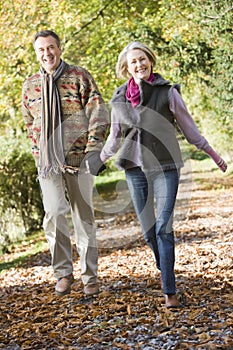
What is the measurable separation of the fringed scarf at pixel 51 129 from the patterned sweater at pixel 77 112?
0.06m

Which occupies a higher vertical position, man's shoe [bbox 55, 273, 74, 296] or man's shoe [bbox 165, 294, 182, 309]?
man's shoe [bbox 55, 273, 74, 296]

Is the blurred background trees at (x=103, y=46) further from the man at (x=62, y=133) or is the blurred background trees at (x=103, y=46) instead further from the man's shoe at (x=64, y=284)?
the man's shoe at (x=64, y=284)

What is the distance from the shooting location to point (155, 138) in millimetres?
4926

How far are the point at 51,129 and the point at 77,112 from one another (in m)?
0.27

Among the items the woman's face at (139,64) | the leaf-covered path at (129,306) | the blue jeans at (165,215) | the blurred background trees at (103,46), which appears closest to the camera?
the leaf-covered path at (129,306)

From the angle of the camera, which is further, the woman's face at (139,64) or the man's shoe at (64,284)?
the man's shoe at (64,284)

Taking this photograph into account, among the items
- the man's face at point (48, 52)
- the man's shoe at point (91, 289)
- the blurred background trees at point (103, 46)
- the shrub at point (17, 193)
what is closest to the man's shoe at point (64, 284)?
the man's shoe at point (91, 289)

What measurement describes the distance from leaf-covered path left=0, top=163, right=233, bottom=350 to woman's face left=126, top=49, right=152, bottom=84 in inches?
73.5

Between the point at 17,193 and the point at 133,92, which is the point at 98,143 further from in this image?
the point at 17,193

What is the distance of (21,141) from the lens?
13.6 m

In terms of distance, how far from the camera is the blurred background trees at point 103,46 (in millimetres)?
11961

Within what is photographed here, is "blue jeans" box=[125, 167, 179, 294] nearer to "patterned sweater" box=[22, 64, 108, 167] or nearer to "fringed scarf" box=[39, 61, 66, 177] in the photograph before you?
"patterned sweater" box=[22, 64, 108, 167]

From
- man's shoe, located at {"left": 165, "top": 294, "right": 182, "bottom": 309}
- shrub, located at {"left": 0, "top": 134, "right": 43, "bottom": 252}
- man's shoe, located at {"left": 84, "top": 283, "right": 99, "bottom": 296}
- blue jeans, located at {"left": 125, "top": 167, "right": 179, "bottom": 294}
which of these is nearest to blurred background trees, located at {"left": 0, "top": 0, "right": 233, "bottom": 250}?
shrub, located at {"left": 0, "top": 134, "right": 43, "bottom": 252}

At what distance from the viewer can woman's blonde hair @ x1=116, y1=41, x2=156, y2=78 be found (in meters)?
4.96
